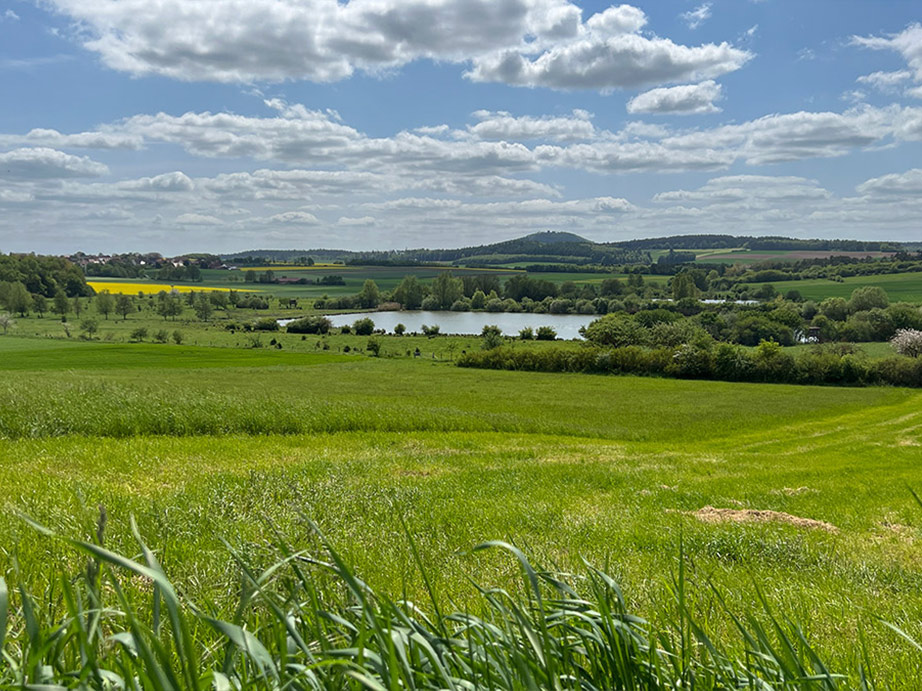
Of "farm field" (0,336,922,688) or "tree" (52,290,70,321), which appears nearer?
"farm field" (0,336,922,688)

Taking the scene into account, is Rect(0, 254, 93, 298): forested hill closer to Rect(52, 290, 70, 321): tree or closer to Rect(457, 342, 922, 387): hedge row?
Rect(52, 290, 70, 321): tree

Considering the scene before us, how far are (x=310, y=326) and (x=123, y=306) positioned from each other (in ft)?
158

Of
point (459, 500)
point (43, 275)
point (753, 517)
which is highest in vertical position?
point (43, 275)

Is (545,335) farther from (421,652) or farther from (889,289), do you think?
(421,652)

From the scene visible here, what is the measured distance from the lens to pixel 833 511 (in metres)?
13.7

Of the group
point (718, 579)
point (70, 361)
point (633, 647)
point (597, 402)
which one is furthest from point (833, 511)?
point (70, 361)

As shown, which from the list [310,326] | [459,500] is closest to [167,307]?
[310,326]

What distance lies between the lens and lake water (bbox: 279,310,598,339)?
161 meters

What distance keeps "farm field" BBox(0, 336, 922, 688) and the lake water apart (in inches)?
4908

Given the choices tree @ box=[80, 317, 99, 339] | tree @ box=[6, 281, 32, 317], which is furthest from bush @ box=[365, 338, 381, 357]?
tree @ box=[6, 281, 32, 317]

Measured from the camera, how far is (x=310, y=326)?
145625mm

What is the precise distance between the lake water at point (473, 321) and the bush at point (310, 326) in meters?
16.3

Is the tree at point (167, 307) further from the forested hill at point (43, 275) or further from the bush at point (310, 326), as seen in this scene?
the bush at point (310, 326)

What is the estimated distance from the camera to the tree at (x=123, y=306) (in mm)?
153375
